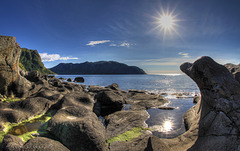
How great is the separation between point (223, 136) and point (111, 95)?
44.5 ft


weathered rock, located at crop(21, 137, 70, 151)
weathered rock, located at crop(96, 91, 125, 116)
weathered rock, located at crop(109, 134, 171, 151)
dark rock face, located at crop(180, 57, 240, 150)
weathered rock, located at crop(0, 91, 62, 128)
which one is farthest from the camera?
weathered rock, located at crop(96, 91, 125, 116)

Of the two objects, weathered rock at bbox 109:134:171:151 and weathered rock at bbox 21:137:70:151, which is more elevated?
weathered rock at bbox 21:137:70:151

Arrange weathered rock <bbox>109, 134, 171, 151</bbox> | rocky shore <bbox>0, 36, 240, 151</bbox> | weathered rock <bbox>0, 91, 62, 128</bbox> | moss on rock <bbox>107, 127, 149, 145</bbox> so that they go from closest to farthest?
rocky shore <bbox>0, 36, 240, 151</bbox>
weathered rock <bbox>109, 134, 171, 151</bbox>
weathered rock <bbox>0, 91, 62, 128</bbox>
moss on rock <bbox>107, 127, 149, 145</bbox>

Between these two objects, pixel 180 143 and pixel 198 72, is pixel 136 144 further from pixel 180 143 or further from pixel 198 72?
pixel 198 72

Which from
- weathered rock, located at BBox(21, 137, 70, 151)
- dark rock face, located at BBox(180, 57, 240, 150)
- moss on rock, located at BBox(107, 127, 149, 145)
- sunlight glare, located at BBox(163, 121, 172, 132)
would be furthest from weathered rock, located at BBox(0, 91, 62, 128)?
dark rock face, located at BBox(180, 57, 240, 150)

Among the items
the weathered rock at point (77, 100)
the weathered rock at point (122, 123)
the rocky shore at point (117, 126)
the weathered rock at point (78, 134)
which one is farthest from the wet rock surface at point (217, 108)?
the weathered rock at point (77, 100)

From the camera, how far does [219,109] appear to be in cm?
768

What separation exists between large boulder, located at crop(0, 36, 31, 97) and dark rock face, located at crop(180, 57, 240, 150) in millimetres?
18099

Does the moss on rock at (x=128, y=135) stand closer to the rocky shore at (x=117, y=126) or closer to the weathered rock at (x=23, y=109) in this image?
the rocky shore at (x=117, y=126)

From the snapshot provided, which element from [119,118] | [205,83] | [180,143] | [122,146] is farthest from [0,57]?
[205,83]

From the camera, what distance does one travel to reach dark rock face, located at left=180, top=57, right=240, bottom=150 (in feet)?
21.4

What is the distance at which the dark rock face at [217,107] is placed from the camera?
21.4ft

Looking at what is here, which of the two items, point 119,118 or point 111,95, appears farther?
point 111,95

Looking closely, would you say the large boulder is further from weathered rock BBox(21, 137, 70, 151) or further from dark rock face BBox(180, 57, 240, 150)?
dark rock face BBox(180, 57, 240, 150)
